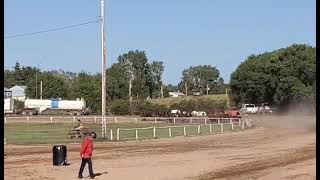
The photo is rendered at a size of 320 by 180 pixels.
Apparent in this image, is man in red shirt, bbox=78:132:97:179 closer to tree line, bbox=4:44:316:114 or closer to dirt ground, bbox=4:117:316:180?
dirt ground, bbox=4:117:316:180

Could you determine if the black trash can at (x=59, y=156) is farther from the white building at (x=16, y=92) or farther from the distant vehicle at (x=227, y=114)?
the distant vehicle at (x=227, y=114)

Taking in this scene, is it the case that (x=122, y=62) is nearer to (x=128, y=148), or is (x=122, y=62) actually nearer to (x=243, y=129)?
(x=243, y=129)

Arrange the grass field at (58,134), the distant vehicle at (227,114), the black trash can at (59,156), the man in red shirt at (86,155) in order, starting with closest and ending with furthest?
the man in red shirt at (86,155) < the black trash can at (59,156) < the grass field at (58,134) < the distant vehicle at (227,114)

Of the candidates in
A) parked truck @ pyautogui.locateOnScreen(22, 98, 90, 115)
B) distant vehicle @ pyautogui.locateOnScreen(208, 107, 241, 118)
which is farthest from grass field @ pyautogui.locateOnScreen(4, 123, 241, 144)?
parked truck @ pyautogui.locateOnScreen(22, 98, 90, 115)

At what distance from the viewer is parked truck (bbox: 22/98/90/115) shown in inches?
3974

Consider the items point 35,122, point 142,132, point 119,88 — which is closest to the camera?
point 142,132

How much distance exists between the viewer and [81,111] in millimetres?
105812

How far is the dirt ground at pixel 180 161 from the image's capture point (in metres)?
17.8

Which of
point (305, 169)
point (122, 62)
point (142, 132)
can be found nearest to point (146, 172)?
point (305, 169)

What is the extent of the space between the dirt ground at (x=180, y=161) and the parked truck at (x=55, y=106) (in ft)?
233

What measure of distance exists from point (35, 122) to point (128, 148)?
35579 mm

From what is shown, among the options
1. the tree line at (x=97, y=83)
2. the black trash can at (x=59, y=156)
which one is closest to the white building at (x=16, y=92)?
the black trash can at (x=59, y=156)

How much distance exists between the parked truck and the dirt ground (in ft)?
233

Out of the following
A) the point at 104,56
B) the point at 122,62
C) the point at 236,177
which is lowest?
the point at 236,177
